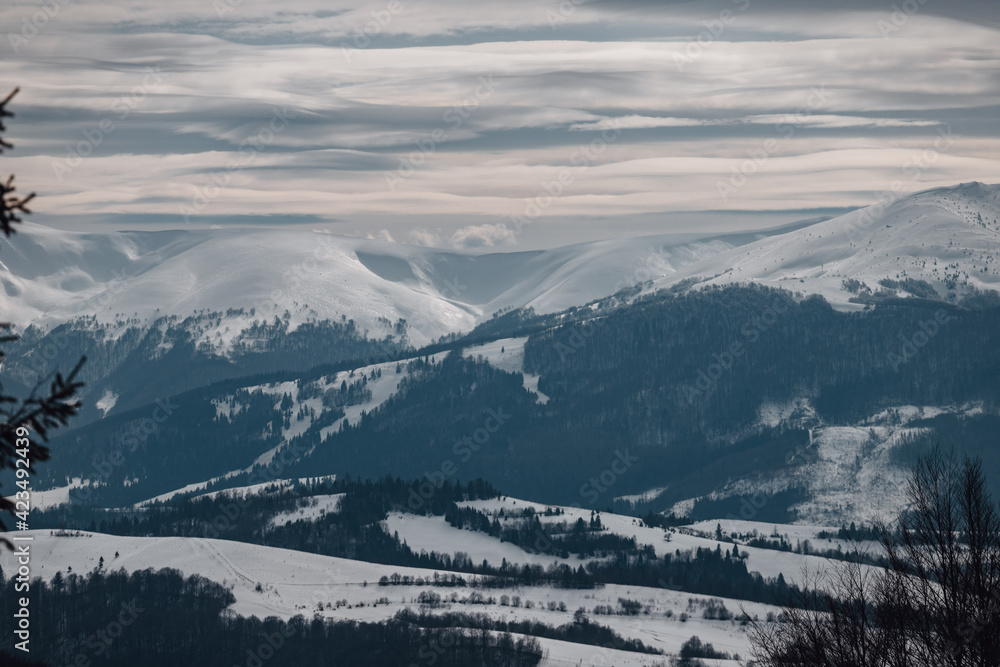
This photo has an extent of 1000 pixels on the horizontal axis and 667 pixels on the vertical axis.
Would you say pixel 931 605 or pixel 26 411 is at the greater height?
pixel 26 411

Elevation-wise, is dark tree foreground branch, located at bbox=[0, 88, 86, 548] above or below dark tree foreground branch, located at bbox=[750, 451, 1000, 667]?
above

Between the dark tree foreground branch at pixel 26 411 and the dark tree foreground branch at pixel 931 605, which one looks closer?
the dark tree foreground branch at pixel 26 411

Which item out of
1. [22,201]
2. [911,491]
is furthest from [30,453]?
[911,491]

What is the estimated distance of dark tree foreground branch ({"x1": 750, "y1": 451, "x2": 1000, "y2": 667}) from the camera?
54281 mm

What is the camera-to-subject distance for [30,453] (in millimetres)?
33656

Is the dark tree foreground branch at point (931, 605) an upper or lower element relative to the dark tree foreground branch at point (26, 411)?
lower

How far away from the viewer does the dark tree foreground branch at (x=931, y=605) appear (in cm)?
5428

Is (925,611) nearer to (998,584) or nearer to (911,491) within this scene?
(998,584)

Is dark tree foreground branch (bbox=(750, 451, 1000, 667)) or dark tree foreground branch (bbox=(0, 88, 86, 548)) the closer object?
dark tree foreground branch (bbox=(0, 88, 86, 548))

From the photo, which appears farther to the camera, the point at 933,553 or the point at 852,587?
the point at 852,587

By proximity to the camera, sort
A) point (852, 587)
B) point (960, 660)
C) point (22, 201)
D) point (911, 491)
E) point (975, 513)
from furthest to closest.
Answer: point (852, 587) → point (911, 491) → point (975, 513) → point (960, 660) → point (22, 201)

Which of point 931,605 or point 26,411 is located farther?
point 931,605

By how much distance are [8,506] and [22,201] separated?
26.2 feet

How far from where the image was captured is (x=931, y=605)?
184 feet
